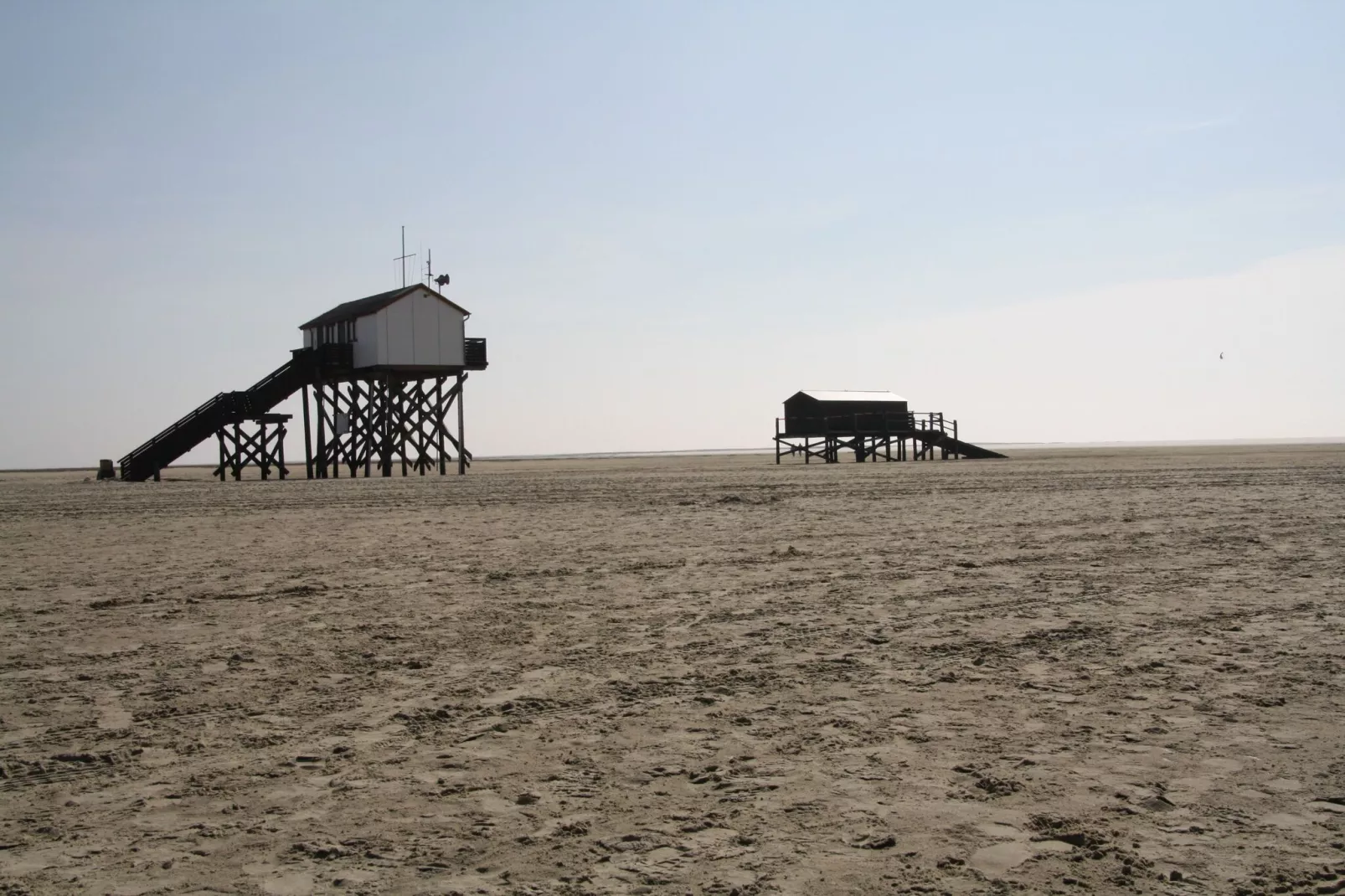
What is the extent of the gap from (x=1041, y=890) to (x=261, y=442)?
40.2 m

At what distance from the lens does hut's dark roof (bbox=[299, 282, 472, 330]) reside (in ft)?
133

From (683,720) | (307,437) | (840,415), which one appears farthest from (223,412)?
(683,720)

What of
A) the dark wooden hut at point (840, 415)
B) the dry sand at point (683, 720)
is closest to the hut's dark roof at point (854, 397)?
the dark wooden hut at point (840, 415)

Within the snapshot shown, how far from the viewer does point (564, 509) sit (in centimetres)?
1908

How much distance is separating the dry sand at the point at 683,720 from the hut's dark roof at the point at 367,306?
28.7 m

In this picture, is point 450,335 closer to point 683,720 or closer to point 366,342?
point 366,342

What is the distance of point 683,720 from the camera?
5.58 m

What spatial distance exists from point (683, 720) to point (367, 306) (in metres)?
37.9

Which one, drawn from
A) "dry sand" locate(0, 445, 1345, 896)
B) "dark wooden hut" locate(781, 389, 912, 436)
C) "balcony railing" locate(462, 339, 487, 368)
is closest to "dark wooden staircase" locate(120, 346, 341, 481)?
"balcony railing" locate(462, 339, 487, 368)

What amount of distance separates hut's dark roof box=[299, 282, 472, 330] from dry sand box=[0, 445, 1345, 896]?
28.7m

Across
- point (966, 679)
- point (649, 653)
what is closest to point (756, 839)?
point (966, 679)

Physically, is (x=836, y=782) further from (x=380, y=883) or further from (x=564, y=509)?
(x=564, y=509)

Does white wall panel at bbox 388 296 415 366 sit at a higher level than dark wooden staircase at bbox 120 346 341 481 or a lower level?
higher

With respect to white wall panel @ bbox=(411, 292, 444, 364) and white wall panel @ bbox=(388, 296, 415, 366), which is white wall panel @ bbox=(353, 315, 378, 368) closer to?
white wall panel @ bbox=(388, 296, 415, 366)
